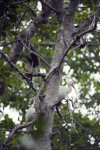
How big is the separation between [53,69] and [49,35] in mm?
3932

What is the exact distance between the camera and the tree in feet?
10.3

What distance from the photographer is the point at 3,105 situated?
6664mm

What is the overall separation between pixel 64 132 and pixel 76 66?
3.11 meters

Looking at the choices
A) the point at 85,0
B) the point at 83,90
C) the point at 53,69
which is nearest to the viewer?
the point at 53,69

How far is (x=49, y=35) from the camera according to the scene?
7.35 m

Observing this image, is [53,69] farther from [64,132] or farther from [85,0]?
[64,132]

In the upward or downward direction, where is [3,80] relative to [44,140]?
upward

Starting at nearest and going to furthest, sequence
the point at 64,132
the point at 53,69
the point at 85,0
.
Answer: the point at 53,69, the point at 85,0, the point at 64,132

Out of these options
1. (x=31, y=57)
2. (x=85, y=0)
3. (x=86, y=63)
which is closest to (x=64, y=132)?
(x=31, y=57)

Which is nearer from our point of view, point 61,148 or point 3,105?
point 61,148

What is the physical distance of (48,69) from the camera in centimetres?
539

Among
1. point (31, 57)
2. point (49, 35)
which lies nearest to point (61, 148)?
point (31, 57)

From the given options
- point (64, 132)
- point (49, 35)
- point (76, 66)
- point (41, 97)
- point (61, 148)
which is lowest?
point (61, 148)

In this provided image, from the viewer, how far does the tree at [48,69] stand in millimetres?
3133
